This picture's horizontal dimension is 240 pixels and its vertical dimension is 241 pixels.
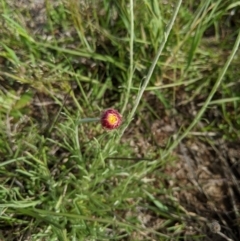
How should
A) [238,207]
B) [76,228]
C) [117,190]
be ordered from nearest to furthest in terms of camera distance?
1. [76,228]
2. [117,190]
3. [238,207]

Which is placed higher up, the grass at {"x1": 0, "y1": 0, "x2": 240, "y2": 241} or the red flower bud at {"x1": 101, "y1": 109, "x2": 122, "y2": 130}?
the red flower bud at {"x1": 101, "y1": 109, "x2": 122, "y2": 130}

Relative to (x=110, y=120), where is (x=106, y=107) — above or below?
below

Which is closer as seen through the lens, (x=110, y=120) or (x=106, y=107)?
(x=110, y=120)

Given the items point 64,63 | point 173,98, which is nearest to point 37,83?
point 64,63

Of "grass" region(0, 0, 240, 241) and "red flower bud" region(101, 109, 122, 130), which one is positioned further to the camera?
"grass" region(0, 0, 240, 241)

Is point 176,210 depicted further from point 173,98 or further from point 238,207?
point 173,98

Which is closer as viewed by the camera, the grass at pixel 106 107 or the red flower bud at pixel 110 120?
the red flower bud at pixel 110 120

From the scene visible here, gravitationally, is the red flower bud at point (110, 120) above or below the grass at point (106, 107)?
above

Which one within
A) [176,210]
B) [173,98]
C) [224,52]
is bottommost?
[176,210]
